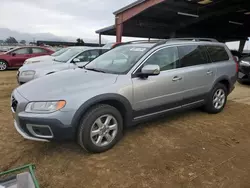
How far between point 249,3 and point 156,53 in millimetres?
11963

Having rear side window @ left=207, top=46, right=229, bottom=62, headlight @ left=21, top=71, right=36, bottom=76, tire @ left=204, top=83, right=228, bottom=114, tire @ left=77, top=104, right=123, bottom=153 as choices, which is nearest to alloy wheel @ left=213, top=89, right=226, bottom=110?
tire @ left=204, top=83, right=228, bottom=114

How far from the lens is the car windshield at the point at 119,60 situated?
140 inches

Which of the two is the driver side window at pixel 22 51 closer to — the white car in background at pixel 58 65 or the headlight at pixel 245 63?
the white car in background at pixel 58 65

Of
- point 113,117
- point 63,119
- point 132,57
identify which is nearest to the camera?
point 63,119

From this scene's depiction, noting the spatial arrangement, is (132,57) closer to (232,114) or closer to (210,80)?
(210,80)

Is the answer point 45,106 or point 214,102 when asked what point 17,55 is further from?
point 214,102

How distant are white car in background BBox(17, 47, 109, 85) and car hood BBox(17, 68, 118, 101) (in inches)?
119

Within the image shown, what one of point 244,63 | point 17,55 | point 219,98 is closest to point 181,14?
point 244,63

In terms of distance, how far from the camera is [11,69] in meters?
13.2

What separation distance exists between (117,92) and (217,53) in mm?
2909

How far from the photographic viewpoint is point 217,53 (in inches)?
192

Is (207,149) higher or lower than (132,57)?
lower

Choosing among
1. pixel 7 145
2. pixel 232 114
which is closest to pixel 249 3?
pixel 232 114

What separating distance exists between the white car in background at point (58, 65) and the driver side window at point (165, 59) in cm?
317
